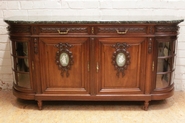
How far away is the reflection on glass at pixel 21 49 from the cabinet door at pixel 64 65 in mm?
142

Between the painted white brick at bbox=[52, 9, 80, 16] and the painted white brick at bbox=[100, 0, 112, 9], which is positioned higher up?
the painted white brick at bbox=[100, 0, 112, 9]

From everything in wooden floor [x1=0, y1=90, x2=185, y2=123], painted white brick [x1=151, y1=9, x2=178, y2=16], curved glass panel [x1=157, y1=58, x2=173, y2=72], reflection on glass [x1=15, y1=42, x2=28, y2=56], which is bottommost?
wooden floor [x1=0, y1=90, x2=185, y2=123]

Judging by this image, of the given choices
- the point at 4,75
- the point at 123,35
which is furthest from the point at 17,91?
the point at 123,35

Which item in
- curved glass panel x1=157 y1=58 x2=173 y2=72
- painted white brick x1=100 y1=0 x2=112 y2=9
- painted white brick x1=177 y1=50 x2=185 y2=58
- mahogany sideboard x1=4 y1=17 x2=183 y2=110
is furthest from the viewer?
painted white brick x1=177 y1=50 x2=185 y2=58

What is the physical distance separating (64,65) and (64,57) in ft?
0.24

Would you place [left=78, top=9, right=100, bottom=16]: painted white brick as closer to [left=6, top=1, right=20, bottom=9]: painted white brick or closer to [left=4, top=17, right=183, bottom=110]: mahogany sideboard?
[left=4, top=17, right=183, bottom=110]: mahogany sideboard

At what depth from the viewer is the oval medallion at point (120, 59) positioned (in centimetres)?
194

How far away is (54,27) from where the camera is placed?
1.90 m

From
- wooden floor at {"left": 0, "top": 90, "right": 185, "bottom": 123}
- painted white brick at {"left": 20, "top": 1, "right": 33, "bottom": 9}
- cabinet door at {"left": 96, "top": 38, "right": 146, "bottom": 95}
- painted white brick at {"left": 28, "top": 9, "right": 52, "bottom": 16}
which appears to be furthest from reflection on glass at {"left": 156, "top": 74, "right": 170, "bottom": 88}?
painted white brick at {"left": 20, "top": 1, "right": 33, "bottom": 9}

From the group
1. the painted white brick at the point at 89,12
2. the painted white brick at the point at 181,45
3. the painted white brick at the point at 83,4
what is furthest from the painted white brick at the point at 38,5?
the painted white brick at the point at 181,45

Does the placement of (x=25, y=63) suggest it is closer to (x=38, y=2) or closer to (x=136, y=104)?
(x=38, y=2)

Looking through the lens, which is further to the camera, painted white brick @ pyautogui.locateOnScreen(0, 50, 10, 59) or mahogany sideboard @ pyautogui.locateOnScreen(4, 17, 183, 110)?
painted white brick @ pyautogui.locateOnScreen(0, 50, 10, 59)

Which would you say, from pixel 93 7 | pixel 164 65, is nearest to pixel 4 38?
pixel 93 7

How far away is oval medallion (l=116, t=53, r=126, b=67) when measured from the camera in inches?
76.5
